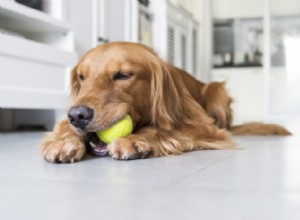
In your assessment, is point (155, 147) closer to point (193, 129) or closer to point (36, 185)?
point (193, 129)

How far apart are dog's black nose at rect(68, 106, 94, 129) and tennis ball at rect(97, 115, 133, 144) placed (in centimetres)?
8

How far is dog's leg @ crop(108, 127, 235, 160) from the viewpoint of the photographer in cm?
142

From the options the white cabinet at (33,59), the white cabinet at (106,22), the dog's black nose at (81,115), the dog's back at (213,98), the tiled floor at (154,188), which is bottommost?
the tiled floor at (154,188)

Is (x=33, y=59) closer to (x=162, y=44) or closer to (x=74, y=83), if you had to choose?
(x=74, y=83)

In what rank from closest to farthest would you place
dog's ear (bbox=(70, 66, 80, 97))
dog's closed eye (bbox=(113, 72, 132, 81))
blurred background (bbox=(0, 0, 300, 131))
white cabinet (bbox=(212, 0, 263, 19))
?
dog's closed eye (bbox=(113, 72, 132, 81)) < dog's ear (bbox=(70, 66, 80, 97)) < blurred background (bbox=(0, 0, 300, 131)) < white cabinet (bbox=(212, 0, 263, 19))

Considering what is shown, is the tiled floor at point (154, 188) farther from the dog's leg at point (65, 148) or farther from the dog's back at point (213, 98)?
the dog's back at point (213, 98)

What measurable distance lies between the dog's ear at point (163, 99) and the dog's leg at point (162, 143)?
0.13 feet

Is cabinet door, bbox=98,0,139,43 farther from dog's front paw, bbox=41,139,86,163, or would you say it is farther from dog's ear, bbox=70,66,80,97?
dog's front paw, bbox=41,139,86,163

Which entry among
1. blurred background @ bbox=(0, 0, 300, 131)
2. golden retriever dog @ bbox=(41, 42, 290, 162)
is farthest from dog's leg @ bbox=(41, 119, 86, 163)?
blurred background @ bbox=(0, 0, 300, 131)

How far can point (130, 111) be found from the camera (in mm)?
1533

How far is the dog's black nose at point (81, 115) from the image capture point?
1389mm

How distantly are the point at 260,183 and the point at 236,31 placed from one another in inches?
288

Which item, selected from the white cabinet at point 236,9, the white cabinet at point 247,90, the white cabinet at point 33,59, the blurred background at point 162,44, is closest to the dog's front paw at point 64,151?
the blurred background at point 162,44

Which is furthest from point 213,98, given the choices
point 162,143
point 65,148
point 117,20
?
point 117,20
